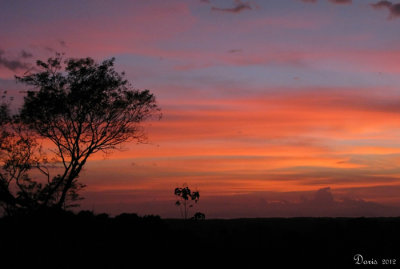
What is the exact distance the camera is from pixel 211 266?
39.4 meters

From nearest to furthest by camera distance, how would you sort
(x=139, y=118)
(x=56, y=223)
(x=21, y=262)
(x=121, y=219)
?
(x=21, y=262) → (x=56, y=223) → (x=121, y=219) → (x=139, y=118)

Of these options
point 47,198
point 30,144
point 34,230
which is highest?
point 30,144

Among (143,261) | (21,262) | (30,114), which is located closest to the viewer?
(21,262)

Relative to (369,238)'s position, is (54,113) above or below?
above

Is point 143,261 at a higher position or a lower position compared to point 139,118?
lower

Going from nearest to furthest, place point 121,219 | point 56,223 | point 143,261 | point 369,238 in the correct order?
point 143,261
point 56,223
point 121,219
point 369,238

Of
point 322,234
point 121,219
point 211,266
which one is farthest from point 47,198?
point 322,234

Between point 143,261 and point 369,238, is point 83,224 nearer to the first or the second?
point 143,261

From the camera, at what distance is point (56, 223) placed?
4125cm

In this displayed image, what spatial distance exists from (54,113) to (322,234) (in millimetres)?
34662

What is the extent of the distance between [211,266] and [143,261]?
5.76 m

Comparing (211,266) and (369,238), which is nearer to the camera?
(211,266)

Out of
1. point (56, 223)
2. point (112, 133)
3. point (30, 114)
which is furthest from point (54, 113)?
point (56, 223)

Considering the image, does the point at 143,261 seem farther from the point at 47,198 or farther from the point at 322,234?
the point at 322,234
